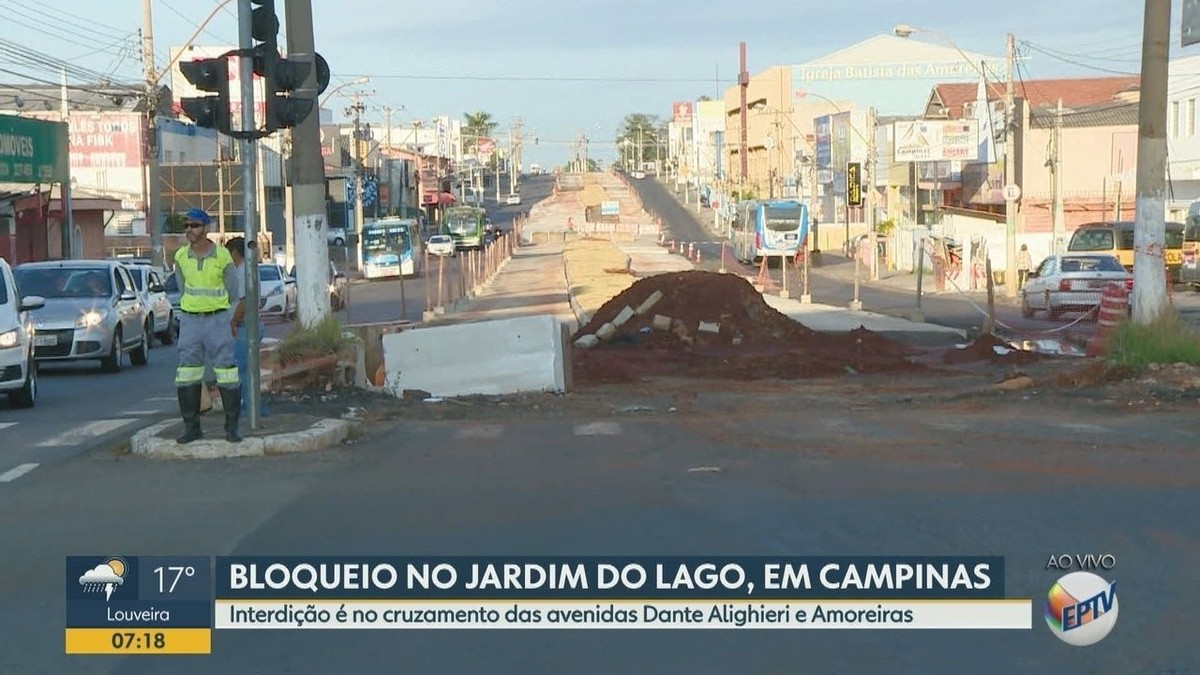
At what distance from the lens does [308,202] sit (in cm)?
1697

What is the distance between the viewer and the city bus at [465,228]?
9419cm

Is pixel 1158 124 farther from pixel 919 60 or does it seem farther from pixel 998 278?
pixel 919 60

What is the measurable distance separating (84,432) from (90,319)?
875 cm

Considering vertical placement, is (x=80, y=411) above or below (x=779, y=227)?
below

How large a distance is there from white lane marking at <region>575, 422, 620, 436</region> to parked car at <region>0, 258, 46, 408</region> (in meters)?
6.84

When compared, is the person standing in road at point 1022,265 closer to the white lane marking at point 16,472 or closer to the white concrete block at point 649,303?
the white concrete block at point 649,303

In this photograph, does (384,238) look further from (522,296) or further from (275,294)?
(275,294)

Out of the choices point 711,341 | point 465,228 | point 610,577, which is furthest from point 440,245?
point 610,577

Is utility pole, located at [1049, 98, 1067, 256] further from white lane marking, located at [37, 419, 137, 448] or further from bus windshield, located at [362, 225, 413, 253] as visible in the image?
white lane marking, located at [37, 419, 137, 448]

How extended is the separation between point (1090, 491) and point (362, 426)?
22.1ft

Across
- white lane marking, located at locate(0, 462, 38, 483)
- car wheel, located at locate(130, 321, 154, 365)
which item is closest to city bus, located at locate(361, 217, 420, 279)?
car wheel, located at locate(130, 321, 154, 365)

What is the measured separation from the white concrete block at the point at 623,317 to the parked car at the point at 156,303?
8.71 m

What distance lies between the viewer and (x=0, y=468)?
12312 mm

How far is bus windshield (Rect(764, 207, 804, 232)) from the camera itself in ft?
229
